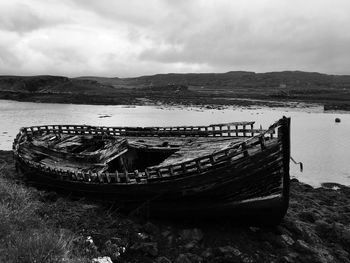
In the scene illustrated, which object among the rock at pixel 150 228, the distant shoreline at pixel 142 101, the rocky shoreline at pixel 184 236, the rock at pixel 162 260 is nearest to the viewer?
the rock at pixel 162 260

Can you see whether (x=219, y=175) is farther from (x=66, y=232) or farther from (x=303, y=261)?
(x=66, y=232)

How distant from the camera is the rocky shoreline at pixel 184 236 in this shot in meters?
9.82

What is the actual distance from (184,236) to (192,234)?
0.26 metres

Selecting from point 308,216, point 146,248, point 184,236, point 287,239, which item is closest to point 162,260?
point 146,248

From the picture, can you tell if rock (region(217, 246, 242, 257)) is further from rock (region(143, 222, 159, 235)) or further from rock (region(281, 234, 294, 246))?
rock (region(143, 222, 159, 235))

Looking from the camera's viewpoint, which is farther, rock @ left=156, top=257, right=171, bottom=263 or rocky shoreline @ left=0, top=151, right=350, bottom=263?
rocky shoreline @ left=0, top=151, right=350, bottom=263

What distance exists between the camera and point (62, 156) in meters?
16.4

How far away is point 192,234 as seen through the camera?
1143 centimetres

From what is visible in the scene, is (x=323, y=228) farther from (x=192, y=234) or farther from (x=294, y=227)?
(x=192, y=234)

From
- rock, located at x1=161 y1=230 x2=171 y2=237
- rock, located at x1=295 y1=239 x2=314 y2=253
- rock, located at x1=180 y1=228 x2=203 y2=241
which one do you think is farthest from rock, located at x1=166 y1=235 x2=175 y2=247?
rock, located at x1=295 y1=239 x2=314 y2=253

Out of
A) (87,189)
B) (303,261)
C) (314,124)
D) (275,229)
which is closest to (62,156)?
(87,189)

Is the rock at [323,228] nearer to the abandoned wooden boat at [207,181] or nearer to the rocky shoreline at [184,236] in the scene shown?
the rocky shoreline at [184,236]

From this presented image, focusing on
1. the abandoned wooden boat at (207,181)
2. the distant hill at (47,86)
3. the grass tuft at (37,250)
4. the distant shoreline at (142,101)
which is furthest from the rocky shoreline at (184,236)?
the distant hill at (47,86)

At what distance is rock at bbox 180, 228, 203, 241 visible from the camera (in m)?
11.3
